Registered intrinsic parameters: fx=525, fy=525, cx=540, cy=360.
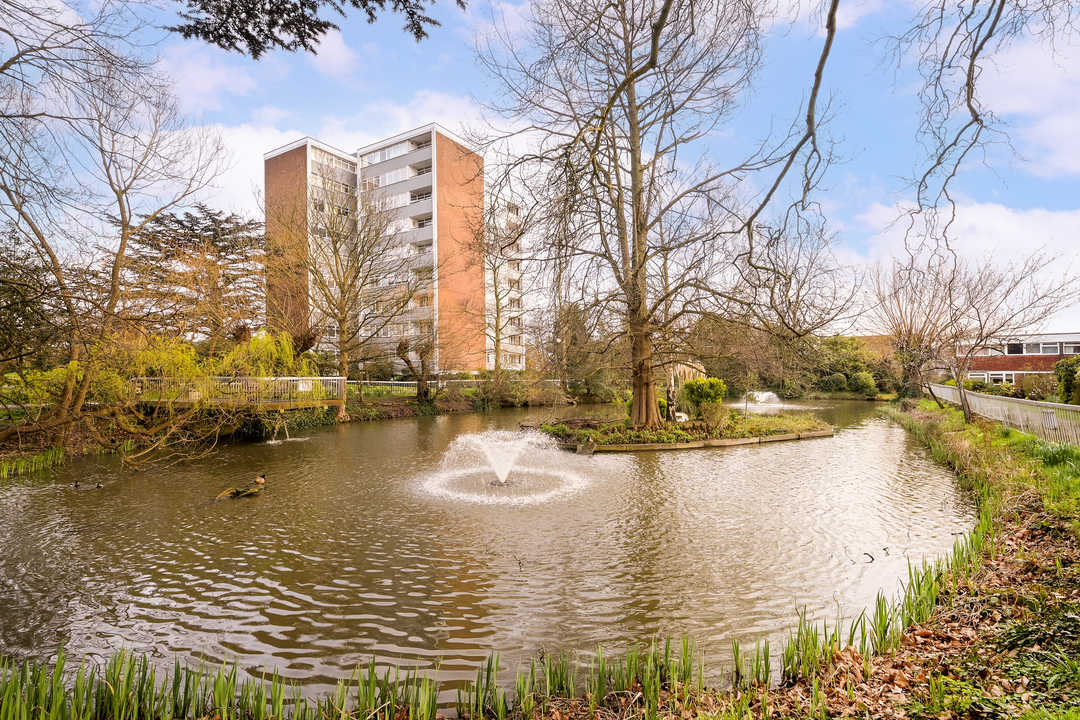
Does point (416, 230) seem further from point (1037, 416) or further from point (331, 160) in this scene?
point (1037, 416)

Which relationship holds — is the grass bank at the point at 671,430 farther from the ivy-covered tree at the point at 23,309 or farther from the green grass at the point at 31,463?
the green grass at the point at 31,463

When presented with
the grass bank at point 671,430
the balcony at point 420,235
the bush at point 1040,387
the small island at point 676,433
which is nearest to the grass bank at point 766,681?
the small island at point 676,433

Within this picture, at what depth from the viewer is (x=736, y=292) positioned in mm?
13125

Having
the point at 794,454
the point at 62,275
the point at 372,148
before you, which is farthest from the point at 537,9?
the point at 372,148

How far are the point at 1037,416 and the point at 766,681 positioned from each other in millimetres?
11946

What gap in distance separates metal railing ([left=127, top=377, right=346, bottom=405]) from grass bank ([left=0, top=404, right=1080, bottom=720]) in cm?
1109

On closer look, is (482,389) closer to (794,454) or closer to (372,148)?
(794,454)

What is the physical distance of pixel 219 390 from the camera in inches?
572

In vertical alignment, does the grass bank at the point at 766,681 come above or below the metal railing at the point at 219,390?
below

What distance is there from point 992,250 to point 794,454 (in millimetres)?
12883

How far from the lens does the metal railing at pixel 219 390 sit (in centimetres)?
1407

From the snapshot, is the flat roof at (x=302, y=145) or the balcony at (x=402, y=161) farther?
the balcony at (x=402, y=161)

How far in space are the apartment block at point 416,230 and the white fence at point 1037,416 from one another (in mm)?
18058

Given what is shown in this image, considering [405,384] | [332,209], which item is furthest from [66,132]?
[405,384]
